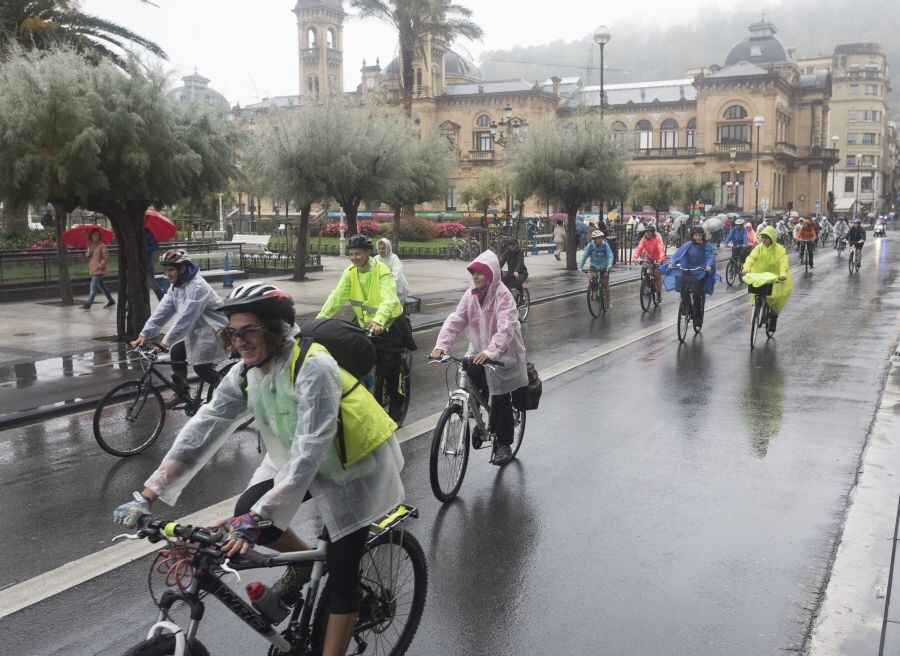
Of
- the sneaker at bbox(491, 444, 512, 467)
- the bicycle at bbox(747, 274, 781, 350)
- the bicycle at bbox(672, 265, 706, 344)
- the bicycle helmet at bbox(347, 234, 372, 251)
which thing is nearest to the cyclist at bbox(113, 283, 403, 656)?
the sneaker at bbox(491, 444, 512, 467)

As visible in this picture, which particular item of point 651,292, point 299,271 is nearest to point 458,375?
point 651,292

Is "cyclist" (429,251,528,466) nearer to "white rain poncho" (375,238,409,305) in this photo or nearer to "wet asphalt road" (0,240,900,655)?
"wet asphalt road" (0,240,900,655)

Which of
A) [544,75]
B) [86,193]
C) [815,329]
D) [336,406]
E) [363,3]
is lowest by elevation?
[815,329]

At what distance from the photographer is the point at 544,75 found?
199 m

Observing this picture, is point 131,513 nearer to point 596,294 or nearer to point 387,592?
point 387,592

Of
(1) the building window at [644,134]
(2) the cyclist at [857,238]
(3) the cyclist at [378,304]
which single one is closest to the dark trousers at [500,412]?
(3) the cyclist at [378,304]

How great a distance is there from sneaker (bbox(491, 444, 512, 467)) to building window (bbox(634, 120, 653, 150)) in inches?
3358

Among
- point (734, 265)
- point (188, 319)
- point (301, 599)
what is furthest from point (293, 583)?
point (734, 265)

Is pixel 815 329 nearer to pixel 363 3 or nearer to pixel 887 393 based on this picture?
pixel 887 393

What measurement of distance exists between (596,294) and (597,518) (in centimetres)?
1198

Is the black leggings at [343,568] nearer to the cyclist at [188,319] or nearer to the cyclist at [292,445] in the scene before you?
the cyclist at [292,445]

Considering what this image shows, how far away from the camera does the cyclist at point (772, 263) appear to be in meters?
13.7

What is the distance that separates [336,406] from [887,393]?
8.81 m

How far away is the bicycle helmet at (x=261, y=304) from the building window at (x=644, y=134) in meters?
89.1
